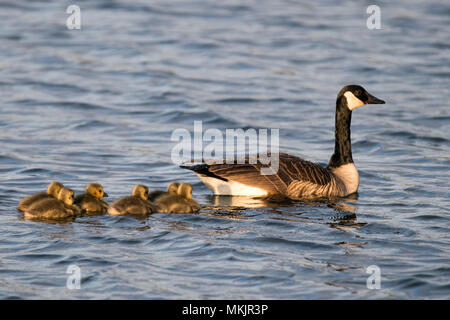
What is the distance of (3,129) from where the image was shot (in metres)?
15.0

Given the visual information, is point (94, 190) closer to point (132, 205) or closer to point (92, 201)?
point (92, 201)

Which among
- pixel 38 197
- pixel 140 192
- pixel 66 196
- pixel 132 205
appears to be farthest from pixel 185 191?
pixel 38 197

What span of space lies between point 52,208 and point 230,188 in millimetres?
2748

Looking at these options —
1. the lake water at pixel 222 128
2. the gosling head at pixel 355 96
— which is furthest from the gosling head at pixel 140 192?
the gosling head at pixel 355 96

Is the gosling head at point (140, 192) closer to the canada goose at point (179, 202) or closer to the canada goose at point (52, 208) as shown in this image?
the canada goose at point (179, 202)

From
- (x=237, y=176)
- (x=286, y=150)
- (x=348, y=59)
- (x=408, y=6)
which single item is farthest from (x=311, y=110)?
(x=408, y=6)

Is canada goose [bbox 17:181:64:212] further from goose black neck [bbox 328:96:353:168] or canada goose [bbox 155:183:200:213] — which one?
goose black neck [bbox 328:96:353:168]

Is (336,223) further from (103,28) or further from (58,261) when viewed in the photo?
(103,28)

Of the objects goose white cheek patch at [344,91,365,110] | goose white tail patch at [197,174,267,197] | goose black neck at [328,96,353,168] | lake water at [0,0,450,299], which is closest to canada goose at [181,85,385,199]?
goose white tail patch at [197,174,267,197]

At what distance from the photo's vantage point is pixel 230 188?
11266 mm

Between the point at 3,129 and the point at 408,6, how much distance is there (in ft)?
54.1

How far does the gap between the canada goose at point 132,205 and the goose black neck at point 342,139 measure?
3452 mm

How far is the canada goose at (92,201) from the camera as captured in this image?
9.90 meters

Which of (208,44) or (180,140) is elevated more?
(208,44)
